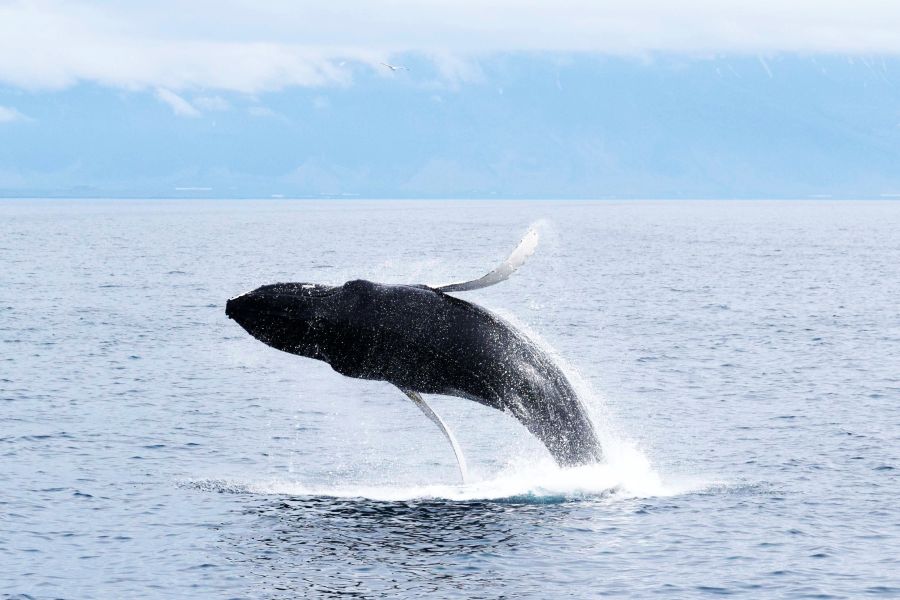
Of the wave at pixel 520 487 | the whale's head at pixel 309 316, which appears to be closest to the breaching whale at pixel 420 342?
the whale's head at pixel 309 316

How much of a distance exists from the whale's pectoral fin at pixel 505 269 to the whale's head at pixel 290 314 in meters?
2.51

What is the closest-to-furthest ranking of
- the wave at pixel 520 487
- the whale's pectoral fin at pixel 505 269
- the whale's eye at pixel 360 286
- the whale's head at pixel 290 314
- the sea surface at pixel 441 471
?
the whale's pectoral fin at pixel 505 269 → the sea surface at pixel 441 471 → the whale's head at pixel 290 314 → the whale's eye at pixel 360 286 → the wave at pixel 520 487

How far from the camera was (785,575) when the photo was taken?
826 inches

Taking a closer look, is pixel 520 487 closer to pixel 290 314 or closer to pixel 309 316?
pixel 309 316

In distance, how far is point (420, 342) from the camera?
21.7m

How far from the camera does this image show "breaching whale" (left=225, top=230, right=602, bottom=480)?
21562 millimetres

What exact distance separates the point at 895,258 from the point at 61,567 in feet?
393

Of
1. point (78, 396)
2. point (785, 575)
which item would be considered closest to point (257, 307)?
point (785, 575)

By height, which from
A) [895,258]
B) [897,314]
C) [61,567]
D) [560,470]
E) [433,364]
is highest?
[895,258]

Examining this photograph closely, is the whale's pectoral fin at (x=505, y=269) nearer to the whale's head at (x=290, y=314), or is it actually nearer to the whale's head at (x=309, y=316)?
the whale's head at (x=309, y=316)

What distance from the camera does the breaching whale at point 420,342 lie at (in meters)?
21.6

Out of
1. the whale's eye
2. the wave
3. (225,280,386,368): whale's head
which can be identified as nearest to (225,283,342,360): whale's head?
(225,280,386,368): whale's head

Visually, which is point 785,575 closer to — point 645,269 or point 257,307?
point 257,307

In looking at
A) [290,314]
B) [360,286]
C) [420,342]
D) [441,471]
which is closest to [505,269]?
[420,342]
